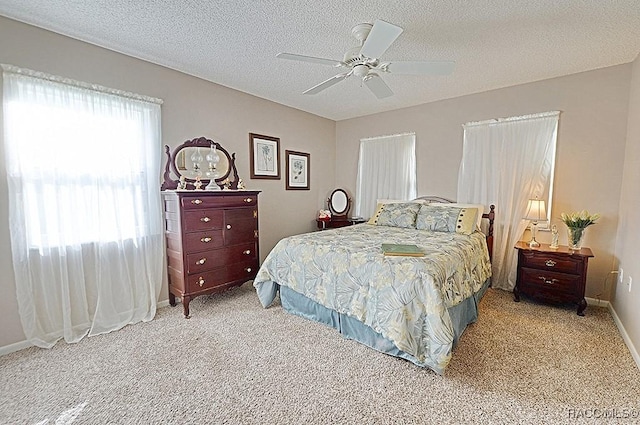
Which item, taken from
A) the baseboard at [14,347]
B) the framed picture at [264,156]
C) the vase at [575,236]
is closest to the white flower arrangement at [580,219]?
the vase at [575,236]

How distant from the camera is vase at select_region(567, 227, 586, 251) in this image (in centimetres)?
303

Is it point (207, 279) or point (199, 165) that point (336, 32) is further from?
point (207, 279)

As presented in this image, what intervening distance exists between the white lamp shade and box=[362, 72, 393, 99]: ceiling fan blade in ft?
6.79

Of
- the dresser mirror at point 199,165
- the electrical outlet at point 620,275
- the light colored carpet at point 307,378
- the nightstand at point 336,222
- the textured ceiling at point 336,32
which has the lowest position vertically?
the light colored carpet at point 307,378

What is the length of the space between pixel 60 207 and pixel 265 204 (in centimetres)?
235

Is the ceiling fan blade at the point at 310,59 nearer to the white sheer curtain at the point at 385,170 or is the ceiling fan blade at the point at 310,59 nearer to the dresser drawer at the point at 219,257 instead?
the dresser drawer at the point at 219,257

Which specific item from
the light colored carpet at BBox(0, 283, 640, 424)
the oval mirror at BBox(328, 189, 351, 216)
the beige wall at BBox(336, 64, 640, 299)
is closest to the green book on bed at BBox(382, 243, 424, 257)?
the light colored carpet at BBox(0, 283, 640, 424)

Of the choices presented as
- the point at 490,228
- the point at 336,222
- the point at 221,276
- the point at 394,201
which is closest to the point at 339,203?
the point at 336,222

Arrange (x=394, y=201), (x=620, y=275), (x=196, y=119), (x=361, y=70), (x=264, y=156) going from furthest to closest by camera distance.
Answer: (x=394, y=201), (x=264, y=156), (x=196, y=119), (x=620, y=275), (x=361, y=70)

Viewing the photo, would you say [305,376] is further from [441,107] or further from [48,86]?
[441,107]

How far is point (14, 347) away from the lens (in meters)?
2.31

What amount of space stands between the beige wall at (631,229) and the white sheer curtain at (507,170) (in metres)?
0.62

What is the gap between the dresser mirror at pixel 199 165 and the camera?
3.19m

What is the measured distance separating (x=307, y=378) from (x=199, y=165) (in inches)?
102
